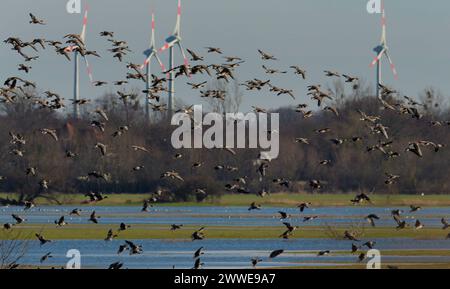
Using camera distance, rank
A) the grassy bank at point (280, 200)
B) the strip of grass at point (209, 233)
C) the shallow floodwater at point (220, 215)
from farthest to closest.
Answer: the grassy bank at point (280, 200) < the shallow floodwater at point (220, 215) < the strip of grass at point (209, 233)

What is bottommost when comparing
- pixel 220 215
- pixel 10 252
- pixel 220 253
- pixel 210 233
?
pixel 220 215

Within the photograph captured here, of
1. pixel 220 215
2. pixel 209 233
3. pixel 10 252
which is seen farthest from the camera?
pixel 220 215

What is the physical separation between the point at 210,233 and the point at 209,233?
0.25ft

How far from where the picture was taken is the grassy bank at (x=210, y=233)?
231ft

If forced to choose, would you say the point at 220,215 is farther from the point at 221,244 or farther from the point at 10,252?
the point at 10,252

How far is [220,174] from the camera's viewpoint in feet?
319

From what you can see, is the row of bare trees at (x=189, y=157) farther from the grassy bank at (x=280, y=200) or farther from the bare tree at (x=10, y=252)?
the bare tree at (x=10, y=252)

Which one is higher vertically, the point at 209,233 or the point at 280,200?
the point at 209,233

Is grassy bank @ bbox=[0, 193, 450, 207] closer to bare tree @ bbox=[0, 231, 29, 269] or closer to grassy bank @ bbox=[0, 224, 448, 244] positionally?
grassy bank @ bbox=[0, 224, 448, 244]

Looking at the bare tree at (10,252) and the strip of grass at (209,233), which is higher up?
the bare tree at (10,252)

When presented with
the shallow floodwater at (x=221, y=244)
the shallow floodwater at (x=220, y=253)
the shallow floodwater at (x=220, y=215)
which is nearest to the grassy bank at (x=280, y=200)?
the shallow floodwater at (x=220, y=215)

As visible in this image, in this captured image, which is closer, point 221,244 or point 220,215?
point 221,244

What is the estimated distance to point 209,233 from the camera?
72312mm

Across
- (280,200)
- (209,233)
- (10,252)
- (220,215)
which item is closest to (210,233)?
(209,233)
